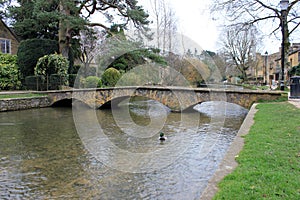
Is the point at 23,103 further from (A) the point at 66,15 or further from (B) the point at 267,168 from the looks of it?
(B) the point at 267,168

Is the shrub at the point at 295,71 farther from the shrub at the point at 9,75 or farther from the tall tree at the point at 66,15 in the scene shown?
the shrub at the point at 9,75

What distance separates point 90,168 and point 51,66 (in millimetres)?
16931

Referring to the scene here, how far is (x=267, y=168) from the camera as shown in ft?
12.6

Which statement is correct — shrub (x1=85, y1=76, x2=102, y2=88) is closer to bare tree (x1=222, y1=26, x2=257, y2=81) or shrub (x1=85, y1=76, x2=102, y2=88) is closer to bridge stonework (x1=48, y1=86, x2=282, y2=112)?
bridge stonework (x1=48, y1=86, x2=282, y2=112)

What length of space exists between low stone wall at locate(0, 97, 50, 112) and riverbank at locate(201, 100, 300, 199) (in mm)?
15961

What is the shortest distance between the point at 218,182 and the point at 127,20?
19921mm

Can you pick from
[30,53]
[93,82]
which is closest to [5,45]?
[30,53]

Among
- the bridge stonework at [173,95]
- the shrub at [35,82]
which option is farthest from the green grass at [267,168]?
the shrub at [35,82]

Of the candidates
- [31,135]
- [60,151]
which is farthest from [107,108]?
[60,151]

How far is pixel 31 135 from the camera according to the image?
32.6 feet

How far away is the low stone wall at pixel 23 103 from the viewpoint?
664 inches

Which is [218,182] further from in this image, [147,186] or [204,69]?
[204,69]

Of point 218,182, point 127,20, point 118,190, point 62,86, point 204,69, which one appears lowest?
point 118,190

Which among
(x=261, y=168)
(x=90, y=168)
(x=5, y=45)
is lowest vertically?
(x=90, y=168)
